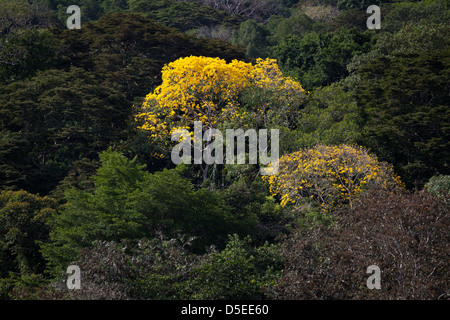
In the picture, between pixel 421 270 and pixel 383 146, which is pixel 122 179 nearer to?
pixel 421 270

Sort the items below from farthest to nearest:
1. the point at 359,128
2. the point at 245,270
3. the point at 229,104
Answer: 1. the point at 359,128
2. the point at 229,104
3. the point at 245,270

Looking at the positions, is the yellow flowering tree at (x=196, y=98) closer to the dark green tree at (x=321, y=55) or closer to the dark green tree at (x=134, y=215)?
the dark green tree at (x=134, y=215)

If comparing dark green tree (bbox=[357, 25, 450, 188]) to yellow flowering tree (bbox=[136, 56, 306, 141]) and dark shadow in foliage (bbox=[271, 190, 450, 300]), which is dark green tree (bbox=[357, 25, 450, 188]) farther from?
dark shadow in foliage (bbox=[271, 190, 450, 300])

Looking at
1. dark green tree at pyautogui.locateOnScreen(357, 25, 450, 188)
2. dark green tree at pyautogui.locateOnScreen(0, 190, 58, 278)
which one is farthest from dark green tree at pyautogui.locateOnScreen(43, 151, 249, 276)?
dark green tree at pyautogui.locateOnScreen(357, 25, 450, 188)

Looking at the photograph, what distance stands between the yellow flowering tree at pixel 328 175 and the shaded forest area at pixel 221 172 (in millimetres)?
83

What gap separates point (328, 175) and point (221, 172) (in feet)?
15.8

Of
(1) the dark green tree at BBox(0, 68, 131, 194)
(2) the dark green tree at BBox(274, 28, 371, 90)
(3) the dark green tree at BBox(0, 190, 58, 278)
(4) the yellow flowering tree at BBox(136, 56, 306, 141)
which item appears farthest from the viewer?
(2) the dark green tree at BBox(274, 28, 371, 90)

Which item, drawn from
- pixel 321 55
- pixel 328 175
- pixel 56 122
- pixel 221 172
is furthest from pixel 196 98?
pixel 321 55

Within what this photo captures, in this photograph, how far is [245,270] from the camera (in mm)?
12188

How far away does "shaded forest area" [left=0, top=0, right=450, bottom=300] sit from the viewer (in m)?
11.5

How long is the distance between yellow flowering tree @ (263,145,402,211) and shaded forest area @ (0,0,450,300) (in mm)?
83

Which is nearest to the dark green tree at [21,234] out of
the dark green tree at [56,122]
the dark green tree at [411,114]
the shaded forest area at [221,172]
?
the shaded forest area at [221,172]

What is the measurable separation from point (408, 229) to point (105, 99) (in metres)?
15.0
